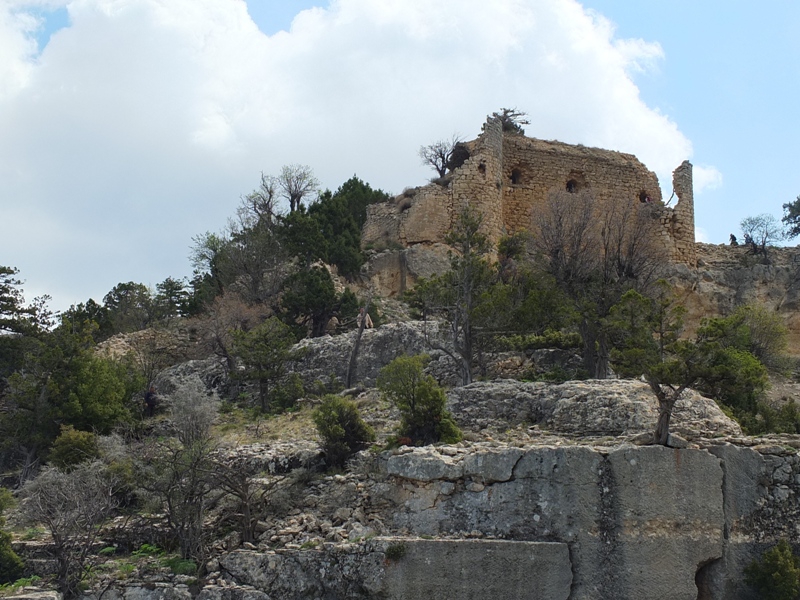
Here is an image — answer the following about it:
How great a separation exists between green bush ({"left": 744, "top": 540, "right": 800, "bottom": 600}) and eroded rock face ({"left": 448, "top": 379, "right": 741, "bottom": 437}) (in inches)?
84.6

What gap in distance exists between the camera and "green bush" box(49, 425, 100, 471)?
18.6 meters

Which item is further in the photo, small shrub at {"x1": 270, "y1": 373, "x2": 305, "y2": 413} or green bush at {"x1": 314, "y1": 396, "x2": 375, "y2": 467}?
small shrub at {"x1": 270, "y1": 373, "x2": 305, "y2": 413}

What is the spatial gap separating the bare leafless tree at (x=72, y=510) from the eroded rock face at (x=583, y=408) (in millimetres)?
6078

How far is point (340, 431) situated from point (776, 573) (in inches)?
269

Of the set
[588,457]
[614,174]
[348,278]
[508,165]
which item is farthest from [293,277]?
[588,457]

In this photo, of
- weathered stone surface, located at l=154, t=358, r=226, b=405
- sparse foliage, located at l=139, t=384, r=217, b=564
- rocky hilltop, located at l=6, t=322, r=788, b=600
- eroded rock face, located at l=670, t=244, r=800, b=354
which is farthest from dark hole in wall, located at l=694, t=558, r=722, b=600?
eroded rock face, located at l=670, t=244, r=800, b=354

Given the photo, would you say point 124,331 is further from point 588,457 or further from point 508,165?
point 588,457

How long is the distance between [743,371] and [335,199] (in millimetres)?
17584

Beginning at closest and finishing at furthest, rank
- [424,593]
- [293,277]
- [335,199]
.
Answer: [424,593] → [293,277] → [335,199]

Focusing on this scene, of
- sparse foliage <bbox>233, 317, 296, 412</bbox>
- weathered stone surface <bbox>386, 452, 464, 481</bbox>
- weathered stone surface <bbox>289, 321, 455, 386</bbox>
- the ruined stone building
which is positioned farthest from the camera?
the ruined stone building

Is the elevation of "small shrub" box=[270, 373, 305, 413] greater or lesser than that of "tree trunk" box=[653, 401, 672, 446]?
greater

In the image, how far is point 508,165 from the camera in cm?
3186

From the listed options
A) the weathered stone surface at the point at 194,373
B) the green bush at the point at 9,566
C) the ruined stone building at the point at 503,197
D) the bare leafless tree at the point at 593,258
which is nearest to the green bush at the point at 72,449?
the green bush at the point at 9,566

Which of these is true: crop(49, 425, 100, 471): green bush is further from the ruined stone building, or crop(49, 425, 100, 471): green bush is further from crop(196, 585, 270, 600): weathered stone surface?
the ruined stone building
